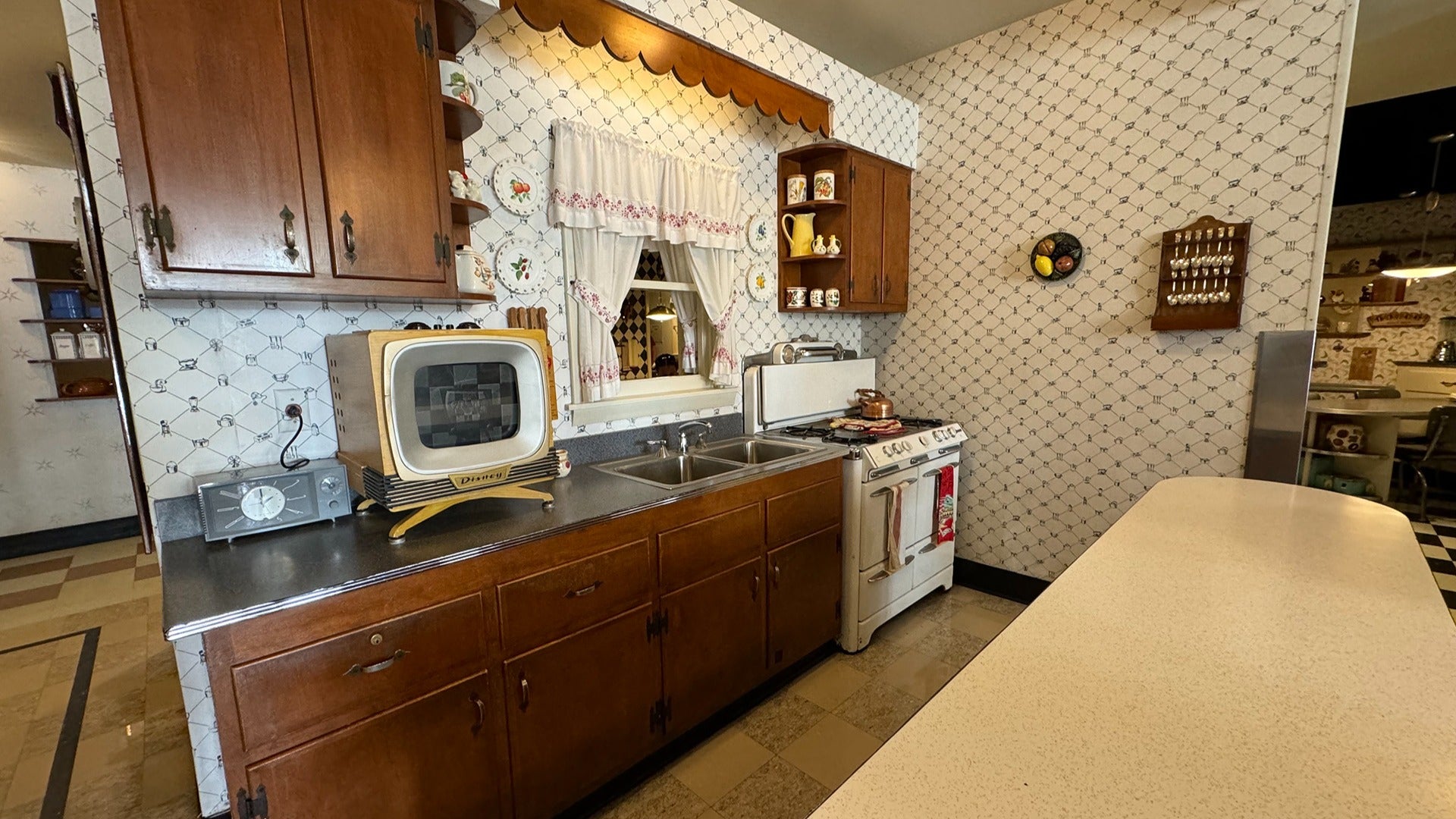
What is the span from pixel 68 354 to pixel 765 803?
5.53 metres

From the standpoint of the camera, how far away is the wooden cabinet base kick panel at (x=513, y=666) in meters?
1.14

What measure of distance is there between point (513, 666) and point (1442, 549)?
573 cm

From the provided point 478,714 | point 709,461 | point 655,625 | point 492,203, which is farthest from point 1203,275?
point 478,714

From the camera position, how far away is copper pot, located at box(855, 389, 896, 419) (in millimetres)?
3113

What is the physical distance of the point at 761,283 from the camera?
9.63ft

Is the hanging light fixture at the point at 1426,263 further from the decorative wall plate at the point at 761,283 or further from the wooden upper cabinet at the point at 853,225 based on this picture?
the decorative wall plate at the point at 761,283

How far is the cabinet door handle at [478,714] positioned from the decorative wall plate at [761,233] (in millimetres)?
2283

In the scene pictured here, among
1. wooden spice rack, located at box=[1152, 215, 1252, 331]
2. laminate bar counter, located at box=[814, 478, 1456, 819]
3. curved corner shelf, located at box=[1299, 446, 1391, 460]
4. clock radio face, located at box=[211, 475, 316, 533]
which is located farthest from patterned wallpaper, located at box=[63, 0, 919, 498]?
curved corner shelf, located at box=[1299, 446, 1391, 460]

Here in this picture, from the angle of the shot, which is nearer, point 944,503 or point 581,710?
point 581,710

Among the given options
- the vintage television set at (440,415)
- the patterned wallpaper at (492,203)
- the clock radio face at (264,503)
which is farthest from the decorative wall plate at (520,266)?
the clock radio face at (264,503)

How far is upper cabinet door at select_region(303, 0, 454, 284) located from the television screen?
321 millimetres

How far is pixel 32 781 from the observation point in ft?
6.10

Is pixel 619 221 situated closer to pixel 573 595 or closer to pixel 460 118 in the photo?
pixel 460 118

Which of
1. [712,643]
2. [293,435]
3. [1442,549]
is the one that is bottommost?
[1442,549]
